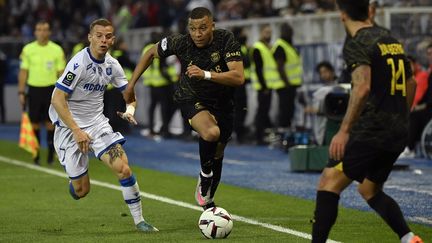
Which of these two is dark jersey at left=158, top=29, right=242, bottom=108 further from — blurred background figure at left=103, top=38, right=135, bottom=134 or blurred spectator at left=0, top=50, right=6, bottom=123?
blurred spectator at left=0, top=50, right=6, bottom=123

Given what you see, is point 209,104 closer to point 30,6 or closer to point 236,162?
point 236,162

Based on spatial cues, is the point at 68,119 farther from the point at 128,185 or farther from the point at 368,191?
the point at 368,191

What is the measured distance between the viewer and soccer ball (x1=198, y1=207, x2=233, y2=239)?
10.4 m

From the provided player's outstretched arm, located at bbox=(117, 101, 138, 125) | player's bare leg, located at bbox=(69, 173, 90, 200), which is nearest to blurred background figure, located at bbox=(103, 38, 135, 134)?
player's bare leg, located at bbox=(69, 173, 90, 200)

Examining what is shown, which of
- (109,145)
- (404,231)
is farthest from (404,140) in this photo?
(109,145)

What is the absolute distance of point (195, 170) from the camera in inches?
741

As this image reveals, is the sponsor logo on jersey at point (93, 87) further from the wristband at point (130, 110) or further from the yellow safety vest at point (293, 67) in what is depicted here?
the yellow safety vest at point (293, 67)

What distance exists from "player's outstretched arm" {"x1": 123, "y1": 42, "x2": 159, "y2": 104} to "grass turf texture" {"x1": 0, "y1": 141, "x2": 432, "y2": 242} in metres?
1.23

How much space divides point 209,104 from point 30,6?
28.5 m

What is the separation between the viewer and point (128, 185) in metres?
11.0

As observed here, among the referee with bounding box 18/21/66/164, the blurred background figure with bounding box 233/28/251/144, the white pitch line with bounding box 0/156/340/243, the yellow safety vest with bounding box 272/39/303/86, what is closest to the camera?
the white pitch line with bounding box 0/156/340/243

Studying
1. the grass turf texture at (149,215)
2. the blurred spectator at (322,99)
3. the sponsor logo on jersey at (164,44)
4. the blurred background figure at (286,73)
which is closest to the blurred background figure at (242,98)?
the blurred background figure at (286,73)

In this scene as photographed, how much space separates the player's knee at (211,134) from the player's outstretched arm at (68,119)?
4.02 feet

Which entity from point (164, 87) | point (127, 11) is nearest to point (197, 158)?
point (164, 87)
